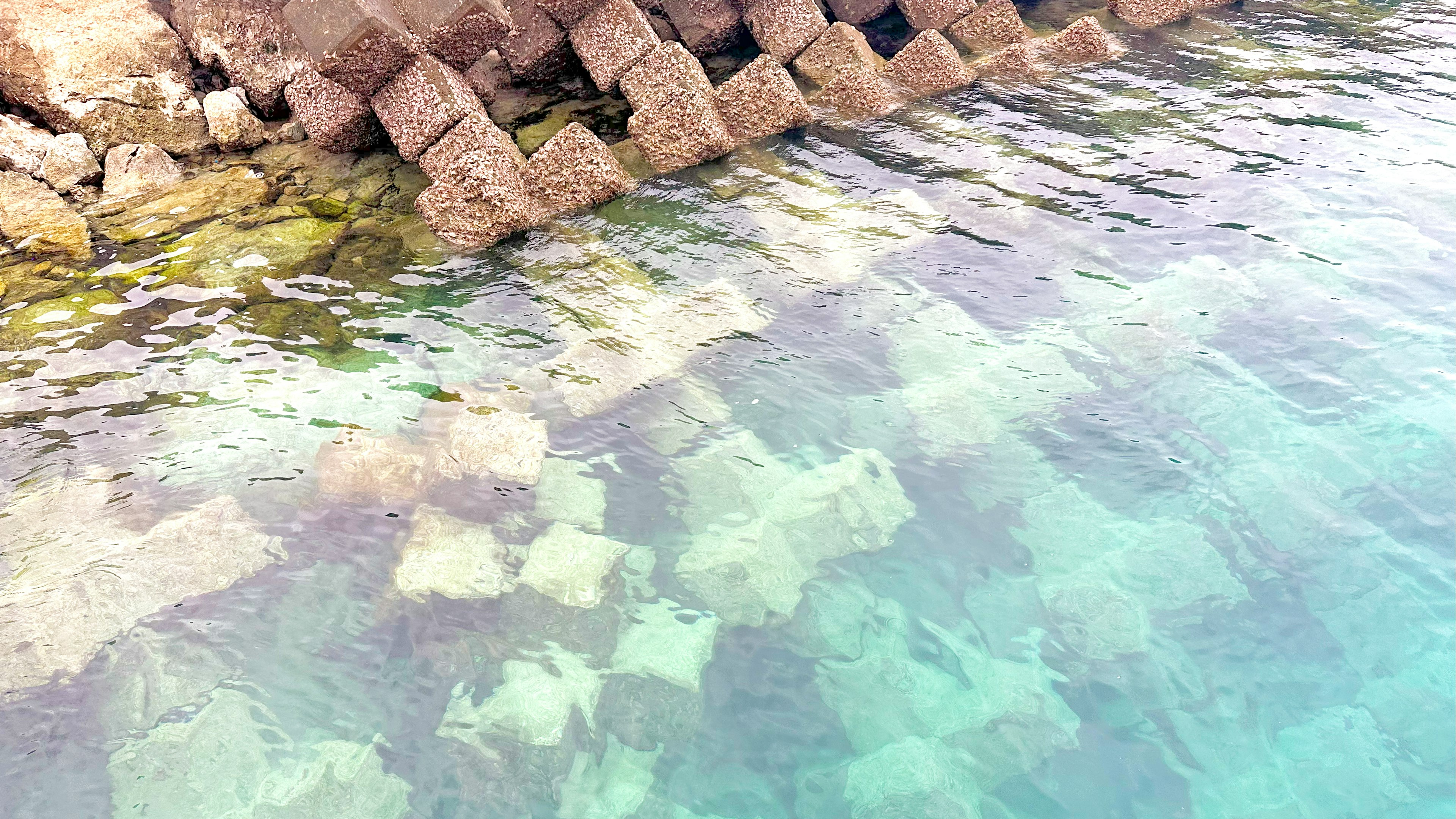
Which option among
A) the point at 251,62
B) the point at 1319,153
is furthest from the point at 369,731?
the point at 1319,153

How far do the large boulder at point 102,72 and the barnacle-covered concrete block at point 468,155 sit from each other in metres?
3.26

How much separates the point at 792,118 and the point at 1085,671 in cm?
684

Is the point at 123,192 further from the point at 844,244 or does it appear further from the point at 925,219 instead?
the point at 925,219

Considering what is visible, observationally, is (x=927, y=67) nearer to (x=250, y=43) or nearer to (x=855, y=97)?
(x=855, y=97)

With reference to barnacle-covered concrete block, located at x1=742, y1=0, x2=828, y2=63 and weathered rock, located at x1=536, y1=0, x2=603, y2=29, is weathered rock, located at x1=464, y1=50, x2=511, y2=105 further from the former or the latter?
barnacle-covered concrete block, located at x1=742, y1=0, x2=828, y2=63

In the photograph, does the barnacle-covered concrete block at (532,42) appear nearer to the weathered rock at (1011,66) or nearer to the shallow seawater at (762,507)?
the shallow seawater at (762,507)

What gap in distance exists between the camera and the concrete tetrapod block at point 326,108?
830cm

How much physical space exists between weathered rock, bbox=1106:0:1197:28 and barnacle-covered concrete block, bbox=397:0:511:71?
8.50m

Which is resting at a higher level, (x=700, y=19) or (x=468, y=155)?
(x=700, y=19)

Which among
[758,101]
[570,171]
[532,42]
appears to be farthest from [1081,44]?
[570,171]

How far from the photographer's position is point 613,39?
28.4 ft

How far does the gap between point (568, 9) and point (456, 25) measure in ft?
4.01

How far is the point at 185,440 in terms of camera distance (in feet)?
18.1

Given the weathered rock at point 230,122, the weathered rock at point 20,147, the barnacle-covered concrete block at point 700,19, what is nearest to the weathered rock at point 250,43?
the weathered rock at point 230,122
